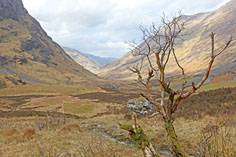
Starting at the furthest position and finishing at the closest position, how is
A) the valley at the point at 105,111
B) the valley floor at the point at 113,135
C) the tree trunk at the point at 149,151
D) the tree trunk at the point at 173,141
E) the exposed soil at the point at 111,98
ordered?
1. the exposed soil at the point at 111,98
2. the valley floor at the point at 113,135
3. the valley at the point at 105,111
4. the tree trunk at the point at 149,151
5. the tree trunk at the point at 173,141

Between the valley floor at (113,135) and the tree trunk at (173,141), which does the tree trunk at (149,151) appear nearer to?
the tree trunk at (173,141)

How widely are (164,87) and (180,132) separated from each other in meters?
13.2

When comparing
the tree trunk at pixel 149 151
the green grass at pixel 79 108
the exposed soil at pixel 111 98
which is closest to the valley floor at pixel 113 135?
the tree trunk at pixel 149 151

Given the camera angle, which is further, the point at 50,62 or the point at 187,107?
the point at 50,62

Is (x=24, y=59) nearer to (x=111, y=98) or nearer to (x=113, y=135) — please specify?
(x=111, y=98)

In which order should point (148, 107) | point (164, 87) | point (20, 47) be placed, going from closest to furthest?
point (164, 87) < point (148, 107) < point (20, 47)

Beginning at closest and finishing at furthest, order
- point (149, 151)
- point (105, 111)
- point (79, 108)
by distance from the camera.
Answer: point (149, 151), point (105, 111), point (79, 108)

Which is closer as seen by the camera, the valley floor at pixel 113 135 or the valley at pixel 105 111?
the valley at pixel 105 111

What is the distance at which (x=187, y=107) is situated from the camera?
25562 millimetres

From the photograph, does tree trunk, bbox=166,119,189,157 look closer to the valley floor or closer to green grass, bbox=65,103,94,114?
the valley floor

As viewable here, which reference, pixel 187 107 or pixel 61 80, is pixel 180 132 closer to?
pixel 187 107

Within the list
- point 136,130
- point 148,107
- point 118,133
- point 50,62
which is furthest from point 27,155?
point 50,62

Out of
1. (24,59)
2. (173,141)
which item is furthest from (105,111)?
(24,59)

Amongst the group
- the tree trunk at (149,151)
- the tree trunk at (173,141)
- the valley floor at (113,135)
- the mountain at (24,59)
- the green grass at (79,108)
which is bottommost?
the green grass at (79,108)
